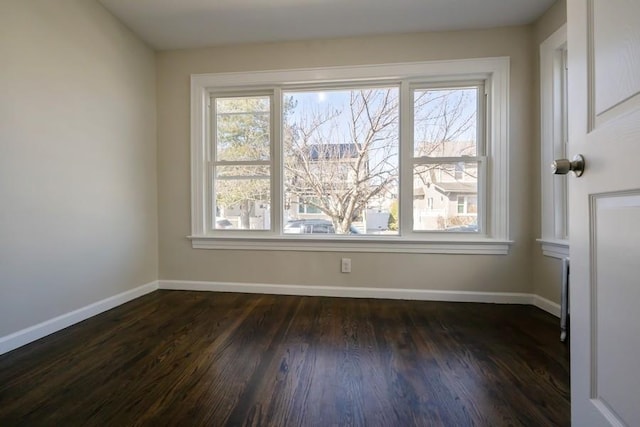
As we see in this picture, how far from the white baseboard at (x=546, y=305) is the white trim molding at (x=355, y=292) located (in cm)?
3

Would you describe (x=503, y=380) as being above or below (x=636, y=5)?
below

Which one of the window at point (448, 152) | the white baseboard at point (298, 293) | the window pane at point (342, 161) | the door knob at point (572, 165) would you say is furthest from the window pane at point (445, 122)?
the door knob at point (572, 165)

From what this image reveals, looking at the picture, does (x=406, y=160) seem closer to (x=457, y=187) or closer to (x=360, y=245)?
(x=457, y=187)

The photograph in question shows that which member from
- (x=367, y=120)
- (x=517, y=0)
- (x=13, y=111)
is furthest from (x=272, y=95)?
(x=517, y=0)

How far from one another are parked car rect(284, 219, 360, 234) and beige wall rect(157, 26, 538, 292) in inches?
9.2

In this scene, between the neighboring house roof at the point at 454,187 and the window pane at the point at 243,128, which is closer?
the neighboring house roof at the point at 454,187

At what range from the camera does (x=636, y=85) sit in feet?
1.88

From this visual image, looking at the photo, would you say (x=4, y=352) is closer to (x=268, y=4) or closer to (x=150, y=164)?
(x=150, y=164)

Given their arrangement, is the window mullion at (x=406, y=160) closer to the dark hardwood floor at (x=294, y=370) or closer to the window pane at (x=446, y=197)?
the window pane at (x=446, y=197)

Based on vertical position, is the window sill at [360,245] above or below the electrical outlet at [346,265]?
above

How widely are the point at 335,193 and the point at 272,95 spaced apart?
1.16 m

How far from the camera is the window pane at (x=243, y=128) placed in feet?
9.25

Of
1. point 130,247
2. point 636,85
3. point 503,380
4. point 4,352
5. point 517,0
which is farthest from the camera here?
point 130,247

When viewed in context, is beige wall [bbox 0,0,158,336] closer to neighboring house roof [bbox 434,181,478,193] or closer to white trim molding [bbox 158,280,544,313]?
white trim molding [bbox 158,280,544,313]
